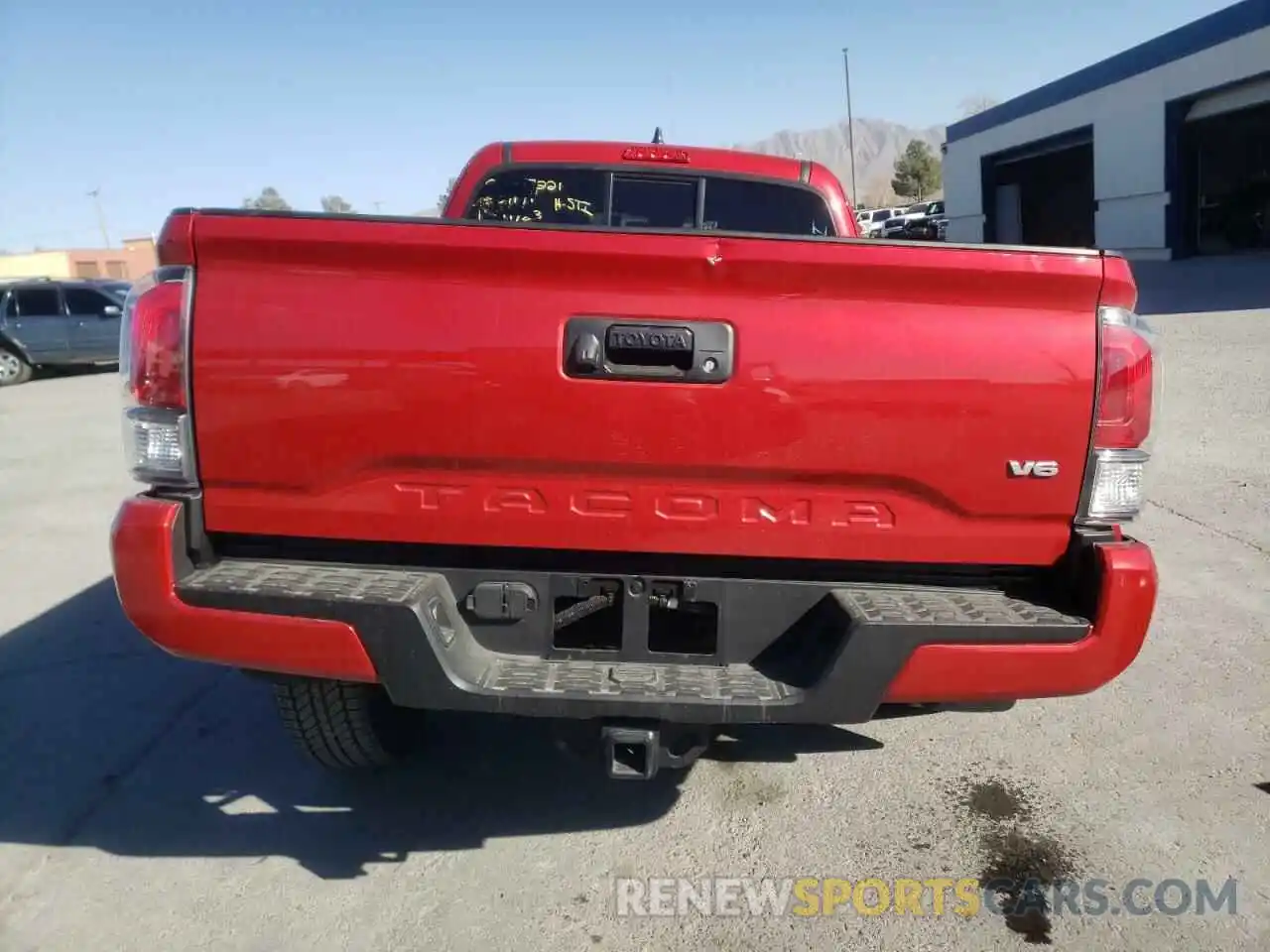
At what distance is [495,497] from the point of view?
2.37 meters

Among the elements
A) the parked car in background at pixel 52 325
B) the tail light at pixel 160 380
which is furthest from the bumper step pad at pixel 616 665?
the parked car in background at pixel 52 325

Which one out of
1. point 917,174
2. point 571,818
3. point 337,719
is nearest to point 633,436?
point 337,719

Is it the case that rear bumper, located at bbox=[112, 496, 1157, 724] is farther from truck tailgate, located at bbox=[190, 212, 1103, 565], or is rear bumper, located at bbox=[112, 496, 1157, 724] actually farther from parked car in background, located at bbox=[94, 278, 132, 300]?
parked car in background, located at bbox=[94, 278, 132, 300]

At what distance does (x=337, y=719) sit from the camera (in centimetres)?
288

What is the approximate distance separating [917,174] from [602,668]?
222 feet

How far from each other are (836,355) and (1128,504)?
835 millimetres

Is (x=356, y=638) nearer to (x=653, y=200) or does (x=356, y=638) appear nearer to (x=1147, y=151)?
(x=653, y=200)

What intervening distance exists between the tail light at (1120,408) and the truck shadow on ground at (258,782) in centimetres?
158

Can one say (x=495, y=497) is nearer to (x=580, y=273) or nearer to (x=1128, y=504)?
(x=580, y=273)

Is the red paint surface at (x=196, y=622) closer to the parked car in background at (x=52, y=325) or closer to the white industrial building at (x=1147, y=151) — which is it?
the parked car in background at (x=52, y=325)

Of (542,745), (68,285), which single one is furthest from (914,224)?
(542,745)

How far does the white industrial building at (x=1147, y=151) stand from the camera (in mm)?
22969

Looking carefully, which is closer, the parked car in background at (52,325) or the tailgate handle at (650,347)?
the tailgate handle at (650,347)

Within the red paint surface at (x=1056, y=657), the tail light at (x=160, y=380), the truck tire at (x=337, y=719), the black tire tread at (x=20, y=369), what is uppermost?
the black tire tread at (x=20, y=369)
